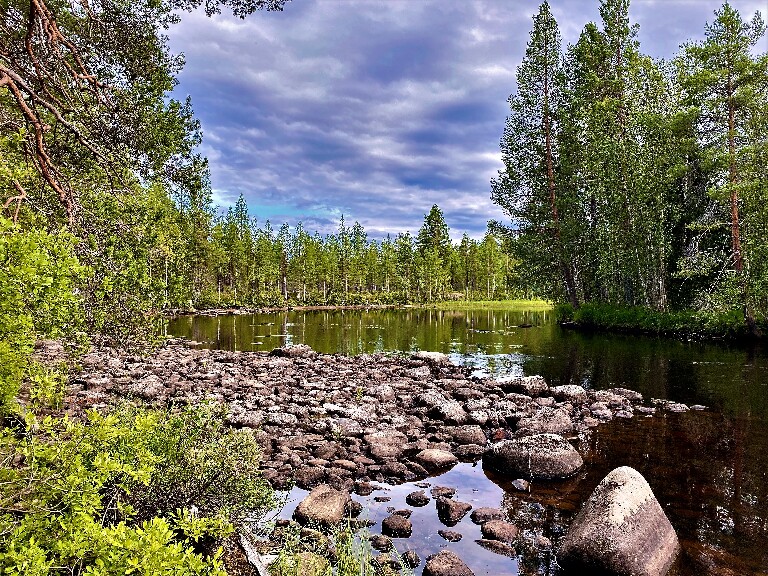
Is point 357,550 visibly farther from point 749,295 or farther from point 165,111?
point 749,295

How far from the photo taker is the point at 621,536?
661 cm

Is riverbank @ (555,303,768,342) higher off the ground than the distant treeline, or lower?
lower

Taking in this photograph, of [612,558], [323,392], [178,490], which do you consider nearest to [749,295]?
[323,392]

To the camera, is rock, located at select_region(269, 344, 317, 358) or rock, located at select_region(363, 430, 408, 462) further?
rock, located at select_region(269, 344, 317, 358)

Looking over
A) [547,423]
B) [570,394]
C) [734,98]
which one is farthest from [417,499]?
[734,98]

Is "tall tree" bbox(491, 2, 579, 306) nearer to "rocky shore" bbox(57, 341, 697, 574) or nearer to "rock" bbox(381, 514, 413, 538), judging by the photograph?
"rocky shore" bbox(57, 341, 697, 574)

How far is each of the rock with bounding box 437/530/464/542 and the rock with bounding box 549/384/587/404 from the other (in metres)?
8.84

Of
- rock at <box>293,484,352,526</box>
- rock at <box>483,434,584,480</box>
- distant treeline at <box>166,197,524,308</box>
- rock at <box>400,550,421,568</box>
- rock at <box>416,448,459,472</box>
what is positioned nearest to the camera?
rock at <box>400,550,421,568</box>

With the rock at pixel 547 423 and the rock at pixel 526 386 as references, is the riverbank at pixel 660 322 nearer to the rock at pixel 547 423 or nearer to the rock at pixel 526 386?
the rock at pixel 526 386

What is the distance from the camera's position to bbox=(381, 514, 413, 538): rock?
24.7ft

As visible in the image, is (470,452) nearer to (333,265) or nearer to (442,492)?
(442,492)

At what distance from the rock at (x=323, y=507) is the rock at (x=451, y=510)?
4.87ft

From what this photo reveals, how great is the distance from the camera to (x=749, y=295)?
25.8m

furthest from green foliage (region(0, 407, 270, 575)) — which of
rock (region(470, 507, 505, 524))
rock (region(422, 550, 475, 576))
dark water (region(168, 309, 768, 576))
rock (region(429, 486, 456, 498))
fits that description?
rock (region(429, 486, 456, 498))
